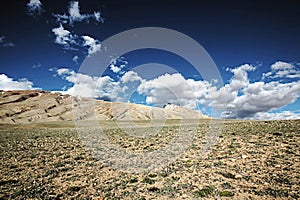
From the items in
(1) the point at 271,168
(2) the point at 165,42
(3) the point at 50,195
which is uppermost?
(2) the point at 165,42

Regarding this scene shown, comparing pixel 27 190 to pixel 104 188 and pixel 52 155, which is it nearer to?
pixel 104 188

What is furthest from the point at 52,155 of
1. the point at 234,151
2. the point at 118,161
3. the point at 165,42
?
the point at 165,42

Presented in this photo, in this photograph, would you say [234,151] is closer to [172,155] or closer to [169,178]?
[172,155]

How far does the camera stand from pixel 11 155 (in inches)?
799

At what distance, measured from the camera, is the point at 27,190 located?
11750 millimetres

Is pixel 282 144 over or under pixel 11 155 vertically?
over

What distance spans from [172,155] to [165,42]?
28299 millimetres

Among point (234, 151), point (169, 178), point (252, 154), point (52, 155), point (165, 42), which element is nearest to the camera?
point (169, 178)

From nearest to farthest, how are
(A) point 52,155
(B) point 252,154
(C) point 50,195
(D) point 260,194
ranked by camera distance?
(D) point 260,194, (C) point 50,195, (B) point 252,154, (A) point 52,155

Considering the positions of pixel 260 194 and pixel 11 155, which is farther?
pixel 11 155

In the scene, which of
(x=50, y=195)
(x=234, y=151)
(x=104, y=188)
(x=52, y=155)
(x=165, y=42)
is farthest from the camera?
(x=165, y=42)

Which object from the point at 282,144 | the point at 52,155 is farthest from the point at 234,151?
the point at 52,155

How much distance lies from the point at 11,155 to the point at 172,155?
1486 centimetres

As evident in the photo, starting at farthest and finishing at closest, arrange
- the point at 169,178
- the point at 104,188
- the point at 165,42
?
the point at 165,42, the point at 169,178, the point at 104,188
